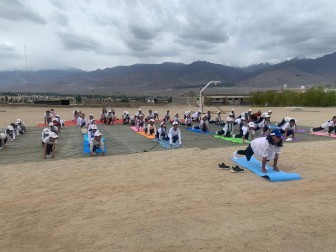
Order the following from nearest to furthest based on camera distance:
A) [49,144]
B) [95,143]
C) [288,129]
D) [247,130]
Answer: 1. [49,144]
2. [95,143]
3. [247,130]
4. [288,129]

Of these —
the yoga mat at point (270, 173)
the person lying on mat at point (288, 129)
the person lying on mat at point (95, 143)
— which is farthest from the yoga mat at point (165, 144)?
the person lying on mat at point (288, 129)

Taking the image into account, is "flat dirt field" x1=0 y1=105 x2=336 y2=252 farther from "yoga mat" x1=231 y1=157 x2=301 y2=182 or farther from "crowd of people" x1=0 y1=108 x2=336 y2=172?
"crowd of people" x1=0 y1=108 x2=336 y2=172

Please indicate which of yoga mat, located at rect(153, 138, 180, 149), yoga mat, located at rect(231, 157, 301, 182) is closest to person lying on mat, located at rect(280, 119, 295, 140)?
yoga mat, located at rect(153, 138, 180, 149)

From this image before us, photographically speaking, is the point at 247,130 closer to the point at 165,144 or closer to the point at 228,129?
the point at 228,129

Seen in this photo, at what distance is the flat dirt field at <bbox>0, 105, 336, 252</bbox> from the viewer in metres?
4.05

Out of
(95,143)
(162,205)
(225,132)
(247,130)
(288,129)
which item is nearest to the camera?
(162,205)

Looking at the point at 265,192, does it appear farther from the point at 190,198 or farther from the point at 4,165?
the point at 4,165

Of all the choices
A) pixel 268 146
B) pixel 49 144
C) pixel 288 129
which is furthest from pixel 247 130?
pixel 49 144

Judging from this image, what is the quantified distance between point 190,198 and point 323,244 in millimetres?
2301

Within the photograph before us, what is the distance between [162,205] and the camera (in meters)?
5.28

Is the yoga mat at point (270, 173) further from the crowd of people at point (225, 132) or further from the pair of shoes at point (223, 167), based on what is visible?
the pair of shoes at point (223, 167)

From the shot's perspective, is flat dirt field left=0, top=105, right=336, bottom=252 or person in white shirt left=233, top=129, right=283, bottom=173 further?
person in white shirt left=233, top=129, right=283, bottom=173

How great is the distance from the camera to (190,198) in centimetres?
559

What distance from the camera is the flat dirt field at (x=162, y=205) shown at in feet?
13.3
